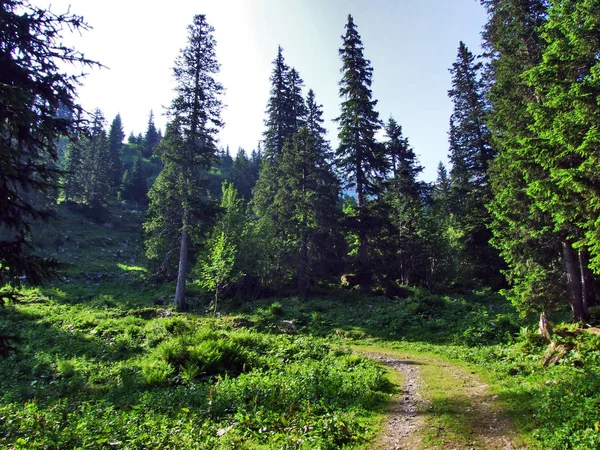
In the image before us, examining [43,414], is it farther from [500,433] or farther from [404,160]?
[404,160]

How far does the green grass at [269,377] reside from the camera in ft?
21.7

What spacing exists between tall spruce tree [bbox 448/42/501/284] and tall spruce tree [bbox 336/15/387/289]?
713 centimetres

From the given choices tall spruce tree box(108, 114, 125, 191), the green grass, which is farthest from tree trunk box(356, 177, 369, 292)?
tall spruce tree box(108, 114, 125, 191)

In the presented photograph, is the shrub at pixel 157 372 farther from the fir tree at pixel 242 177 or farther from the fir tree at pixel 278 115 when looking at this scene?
the fir tree at pixel 242 177

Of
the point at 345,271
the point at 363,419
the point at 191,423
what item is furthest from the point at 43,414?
the point at 345,271

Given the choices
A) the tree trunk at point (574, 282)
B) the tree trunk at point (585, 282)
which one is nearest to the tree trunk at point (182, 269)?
the tree trunk at point (574, 282)

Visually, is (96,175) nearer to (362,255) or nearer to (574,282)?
(362,255)

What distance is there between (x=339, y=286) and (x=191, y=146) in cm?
1616

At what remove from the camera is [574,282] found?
1348cm

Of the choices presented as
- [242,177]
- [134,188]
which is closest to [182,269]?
[242,177]

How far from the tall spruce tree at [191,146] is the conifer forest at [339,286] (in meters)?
0.15

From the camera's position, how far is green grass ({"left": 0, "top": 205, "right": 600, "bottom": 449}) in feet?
21.7

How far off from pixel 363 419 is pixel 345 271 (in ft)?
76.5

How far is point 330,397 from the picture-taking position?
8570mm
